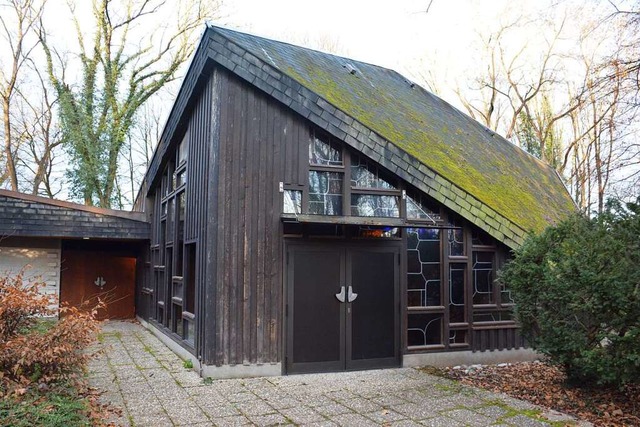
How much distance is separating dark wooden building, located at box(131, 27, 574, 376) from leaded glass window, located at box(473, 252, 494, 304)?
22 millimetres

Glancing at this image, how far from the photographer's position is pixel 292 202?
7.32 meters

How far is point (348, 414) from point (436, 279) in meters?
3.23

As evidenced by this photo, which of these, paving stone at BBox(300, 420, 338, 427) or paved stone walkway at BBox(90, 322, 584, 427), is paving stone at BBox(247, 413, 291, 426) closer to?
paved stone walkway at BBox(90, 322, 584, 427)

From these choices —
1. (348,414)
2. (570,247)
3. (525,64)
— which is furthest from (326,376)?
(525,64)

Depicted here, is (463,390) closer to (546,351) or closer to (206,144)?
(546,351)

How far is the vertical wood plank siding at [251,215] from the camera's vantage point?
270 inches

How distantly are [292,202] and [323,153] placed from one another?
86 cm

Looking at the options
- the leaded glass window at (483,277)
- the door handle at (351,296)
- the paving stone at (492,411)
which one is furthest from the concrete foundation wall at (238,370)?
the leaded glass window at (483,277)

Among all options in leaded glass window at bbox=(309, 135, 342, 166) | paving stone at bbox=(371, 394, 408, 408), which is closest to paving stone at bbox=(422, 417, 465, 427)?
paving stone at bbox=(371, 394, 408, 408)

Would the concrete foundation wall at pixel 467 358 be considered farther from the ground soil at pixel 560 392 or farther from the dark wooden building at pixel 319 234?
the ground soil at pixel 560 392

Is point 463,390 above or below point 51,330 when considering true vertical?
below

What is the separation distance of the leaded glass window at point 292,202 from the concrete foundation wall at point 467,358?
8.68 ft

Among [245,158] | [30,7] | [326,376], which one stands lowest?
[326,376]

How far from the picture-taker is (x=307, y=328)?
712 cm
